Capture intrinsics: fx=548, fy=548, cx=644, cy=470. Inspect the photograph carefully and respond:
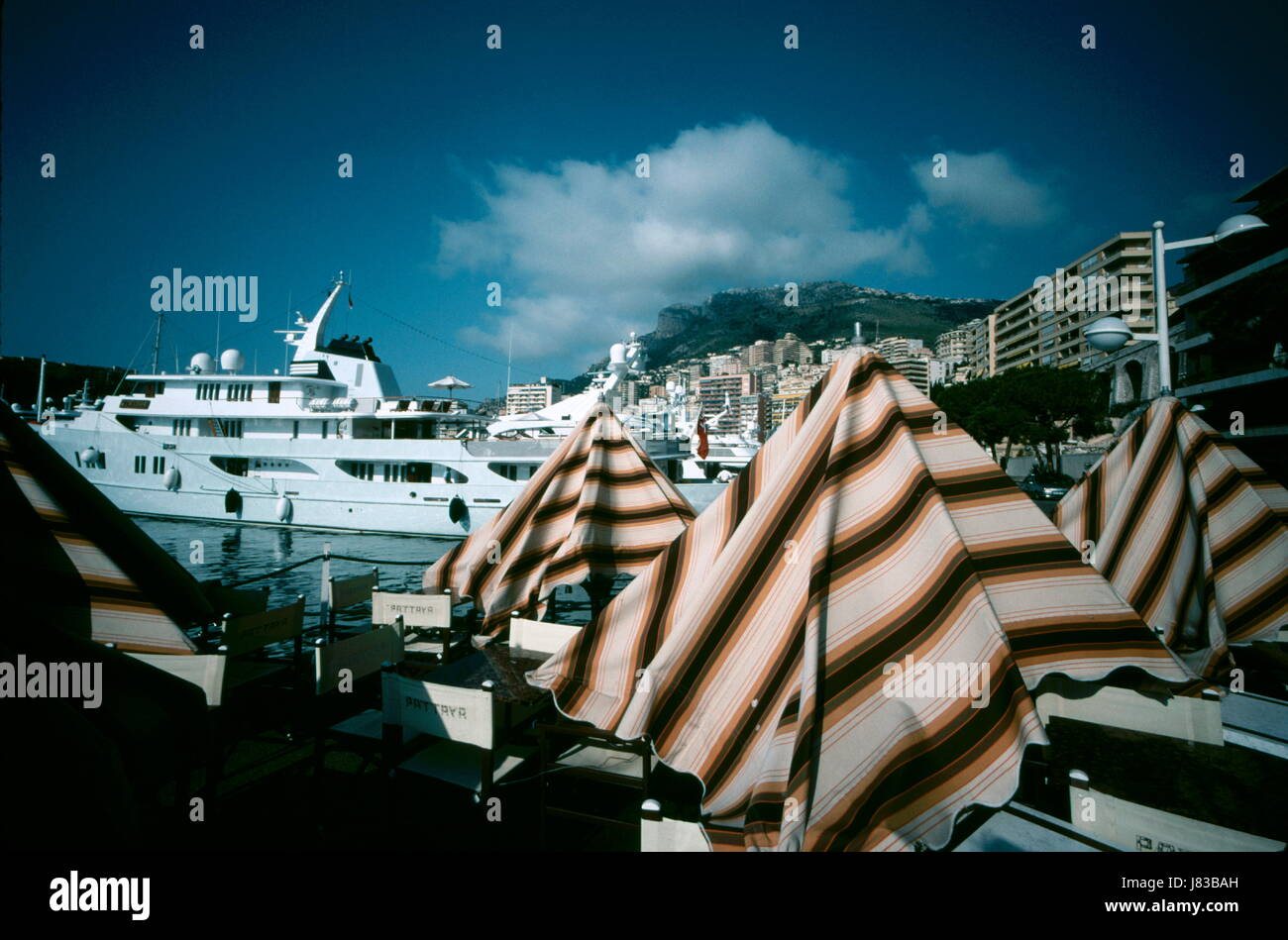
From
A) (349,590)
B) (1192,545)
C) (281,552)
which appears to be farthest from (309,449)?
(1192,545)

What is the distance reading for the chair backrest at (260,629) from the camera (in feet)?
14.8

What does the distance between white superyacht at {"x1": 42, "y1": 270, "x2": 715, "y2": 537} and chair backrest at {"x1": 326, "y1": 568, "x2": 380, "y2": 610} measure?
13841mm

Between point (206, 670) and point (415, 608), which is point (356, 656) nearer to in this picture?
point (206, 670)

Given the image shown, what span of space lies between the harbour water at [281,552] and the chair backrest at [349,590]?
25.8ft

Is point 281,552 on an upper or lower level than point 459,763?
lower

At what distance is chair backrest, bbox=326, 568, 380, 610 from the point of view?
599 cm

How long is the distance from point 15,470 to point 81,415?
33.2 meters

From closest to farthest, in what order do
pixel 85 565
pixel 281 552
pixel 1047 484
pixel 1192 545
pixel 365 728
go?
pixel 85 565 < pixel 1192 545 < pixel 365 728 < pixel 281 552 < pixel 1047 484

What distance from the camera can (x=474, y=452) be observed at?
21219 millimetres

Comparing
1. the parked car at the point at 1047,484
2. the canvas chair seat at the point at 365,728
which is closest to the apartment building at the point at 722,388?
the parked car at the point at 1047,484

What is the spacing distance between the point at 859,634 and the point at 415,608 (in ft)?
15.8

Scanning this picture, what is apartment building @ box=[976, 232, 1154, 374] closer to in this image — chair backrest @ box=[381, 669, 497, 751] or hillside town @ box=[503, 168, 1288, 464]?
hillside town @ box=[503, 168, 1288, 464]

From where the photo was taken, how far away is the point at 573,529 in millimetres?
4258
